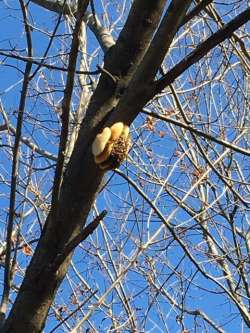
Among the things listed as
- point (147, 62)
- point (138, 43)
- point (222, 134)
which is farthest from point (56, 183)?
point (222, 134)

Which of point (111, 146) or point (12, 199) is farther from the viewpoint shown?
point (12, 199)

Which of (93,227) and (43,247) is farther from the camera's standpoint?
(43,247)

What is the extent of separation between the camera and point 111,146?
56.5 inches

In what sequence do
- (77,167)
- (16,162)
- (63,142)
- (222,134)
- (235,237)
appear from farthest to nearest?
(235,237) → (222,134) → (16,162) → (77,167) → (63,142)

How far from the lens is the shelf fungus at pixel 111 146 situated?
56.5 inches

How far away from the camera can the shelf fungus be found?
1.43 metres

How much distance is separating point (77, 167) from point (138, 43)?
37 centimetres

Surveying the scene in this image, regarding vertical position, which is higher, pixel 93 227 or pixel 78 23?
pixel 78 23

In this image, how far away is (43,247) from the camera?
1489mm

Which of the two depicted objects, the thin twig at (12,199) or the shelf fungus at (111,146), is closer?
the shelf fungus at (111,146)

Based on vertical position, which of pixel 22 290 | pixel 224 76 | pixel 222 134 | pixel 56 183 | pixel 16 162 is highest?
pixel 224 76

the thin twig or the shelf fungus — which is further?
the thin twig

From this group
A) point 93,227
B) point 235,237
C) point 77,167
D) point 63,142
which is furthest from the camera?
point 235,237

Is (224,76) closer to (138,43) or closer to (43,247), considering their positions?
(138,43)
